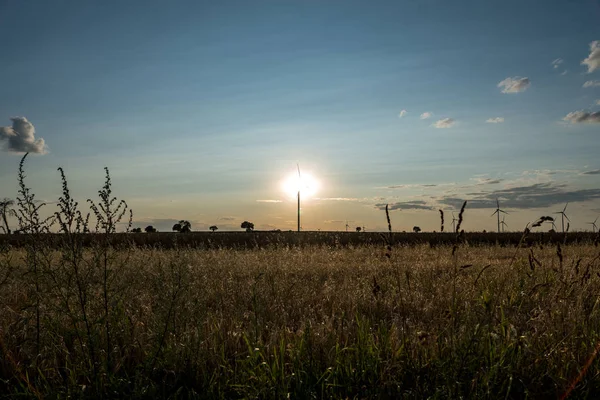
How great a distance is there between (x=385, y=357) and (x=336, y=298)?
2.52 m

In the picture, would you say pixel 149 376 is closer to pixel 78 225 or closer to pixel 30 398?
pixel 30 398

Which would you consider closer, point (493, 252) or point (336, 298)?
point (336, 298)

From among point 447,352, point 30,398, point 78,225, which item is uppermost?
point 78,225

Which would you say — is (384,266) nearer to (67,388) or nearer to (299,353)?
(299,353)

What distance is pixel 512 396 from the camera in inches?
148

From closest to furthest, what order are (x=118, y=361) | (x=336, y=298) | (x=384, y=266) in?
(x=118, y=361), (x=336, y=298), (x=384, y=266)

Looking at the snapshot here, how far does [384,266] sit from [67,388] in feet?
25.6

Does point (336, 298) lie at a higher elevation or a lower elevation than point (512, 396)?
higher

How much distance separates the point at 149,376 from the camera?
13.1 feet

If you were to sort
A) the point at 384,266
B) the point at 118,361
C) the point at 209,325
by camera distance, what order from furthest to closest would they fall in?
the point at 384,266 → the point at 209,325 → the point at 118,361

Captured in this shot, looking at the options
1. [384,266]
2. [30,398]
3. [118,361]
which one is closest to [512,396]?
[118,361]

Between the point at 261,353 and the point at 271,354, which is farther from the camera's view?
the point at 271,354

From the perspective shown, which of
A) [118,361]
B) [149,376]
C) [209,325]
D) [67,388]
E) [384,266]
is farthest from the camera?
[384,266]

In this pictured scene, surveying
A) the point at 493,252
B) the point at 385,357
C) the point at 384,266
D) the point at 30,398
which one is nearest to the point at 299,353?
the point at 385,357
